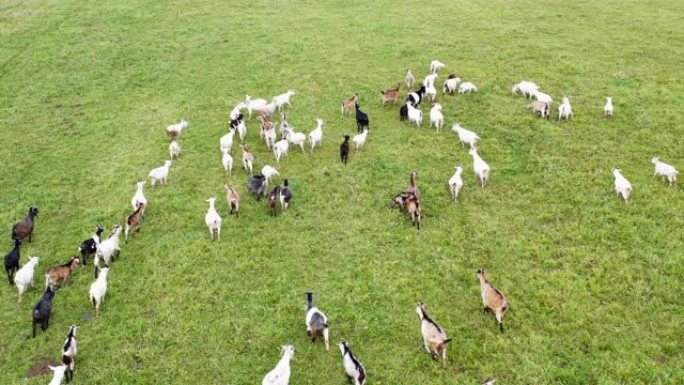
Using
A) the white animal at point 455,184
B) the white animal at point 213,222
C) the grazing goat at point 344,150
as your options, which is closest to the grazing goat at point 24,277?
the white animal at point 213,222

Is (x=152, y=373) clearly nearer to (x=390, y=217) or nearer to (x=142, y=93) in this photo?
(x=390, y=217)

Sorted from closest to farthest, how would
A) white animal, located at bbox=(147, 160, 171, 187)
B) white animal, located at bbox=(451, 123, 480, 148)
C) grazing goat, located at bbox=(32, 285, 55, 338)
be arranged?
grazing goat, located at bbox=(32, 285, 55, 338) < white animal, located at bbox=(147, 160, 171, 187) < white animal, located at bbox=(451, 123, 480, 148)

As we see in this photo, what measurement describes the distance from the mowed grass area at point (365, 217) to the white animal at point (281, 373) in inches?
27.3

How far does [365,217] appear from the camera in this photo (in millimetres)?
15891

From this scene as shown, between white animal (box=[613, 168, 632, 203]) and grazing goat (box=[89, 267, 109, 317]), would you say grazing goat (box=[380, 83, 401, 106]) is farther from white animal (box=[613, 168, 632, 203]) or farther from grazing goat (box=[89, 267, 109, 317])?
grazing goat (box=[89, 267, 109, 317])

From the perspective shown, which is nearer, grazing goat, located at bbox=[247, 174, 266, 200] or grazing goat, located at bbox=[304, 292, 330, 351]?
grazing goat, located at bbox=[304, 292, 330, 351]

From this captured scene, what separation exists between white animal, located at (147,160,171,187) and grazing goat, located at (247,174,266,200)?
3048mm

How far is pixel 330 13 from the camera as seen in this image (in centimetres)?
3772

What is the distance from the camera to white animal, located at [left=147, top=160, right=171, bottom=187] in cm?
1775

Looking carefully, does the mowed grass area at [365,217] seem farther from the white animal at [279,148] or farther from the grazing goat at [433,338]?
the white animal at [279,148]

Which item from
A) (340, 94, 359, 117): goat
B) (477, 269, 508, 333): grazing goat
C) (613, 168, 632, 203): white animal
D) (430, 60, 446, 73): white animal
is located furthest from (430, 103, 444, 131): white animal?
(477, 269, 508, 333): grazing goat

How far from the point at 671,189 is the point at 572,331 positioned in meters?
7.19

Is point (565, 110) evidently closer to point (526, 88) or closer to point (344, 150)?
point (526, 88)

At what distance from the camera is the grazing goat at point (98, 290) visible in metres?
12.7
